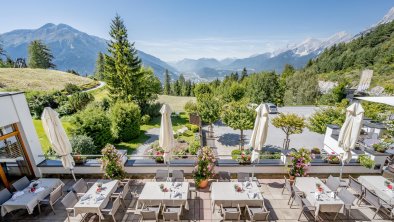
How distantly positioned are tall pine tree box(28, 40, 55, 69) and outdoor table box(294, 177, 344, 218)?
8936cm

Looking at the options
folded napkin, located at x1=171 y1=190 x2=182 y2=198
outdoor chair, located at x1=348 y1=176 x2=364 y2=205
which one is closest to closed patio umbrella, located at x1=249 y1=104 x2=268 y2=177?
folded napkin, located at x1=171 y1=190 x2=182 y2=198

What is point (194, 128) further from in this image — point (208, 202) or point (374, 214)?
point (374, 214)

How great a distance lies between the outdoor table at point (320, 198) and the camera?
250 inches

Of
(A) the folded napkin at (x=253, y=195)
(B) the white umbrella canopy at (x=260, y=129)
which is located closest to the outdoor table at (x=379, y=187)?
(B) the white umbrella canopy at (x=260, y=129)

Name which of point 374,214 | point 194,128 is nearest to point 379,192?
point 374,214

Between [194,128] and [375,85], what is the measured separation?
44.7 meters

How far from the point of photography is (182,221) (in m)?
6.82

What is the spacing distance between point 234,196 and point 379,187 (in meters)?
5.52

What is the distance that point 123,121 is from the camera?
21094 millimetres

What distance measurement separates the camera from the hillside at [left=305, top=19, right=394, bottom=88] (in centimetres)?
5162

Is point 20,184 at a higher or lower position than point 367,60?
higher

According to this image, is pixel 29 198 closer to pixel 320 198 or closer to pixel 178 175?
pixel 178 175

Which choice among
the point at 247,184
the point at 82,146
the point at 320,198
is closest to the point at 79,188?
the point at 247,184

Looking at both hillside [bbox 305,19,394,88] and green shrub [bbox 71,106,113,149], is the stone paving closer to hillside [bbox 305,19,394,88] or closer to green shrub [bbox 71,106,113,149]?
green shrub [bbox 71,106,113,149]
